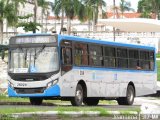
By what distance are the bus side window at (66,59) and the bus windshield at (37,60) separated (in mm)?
309

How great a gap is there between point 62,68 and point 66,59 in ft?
1.33

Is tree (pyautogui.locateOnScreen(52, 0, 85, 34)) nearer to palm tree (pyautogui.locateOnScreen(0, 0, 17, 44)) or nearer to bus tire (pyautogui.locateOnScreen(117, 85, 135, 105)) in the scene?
palm tree (pyautogui.locateOnScreen(0, 0, 17, 44))

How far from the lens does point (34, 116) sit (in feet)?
52.2

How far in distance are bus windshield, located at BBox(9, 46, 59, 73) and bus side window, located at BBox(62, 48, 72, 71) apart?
1.01ft

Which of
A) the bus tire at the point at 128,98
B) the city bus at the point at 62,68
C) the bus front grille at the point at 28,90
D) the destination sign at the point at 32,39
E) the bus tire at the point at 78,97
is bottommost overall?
the bus tire at the point at 128,98

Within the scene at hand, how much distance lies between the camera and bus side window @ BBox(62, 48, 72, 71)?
23.6 m

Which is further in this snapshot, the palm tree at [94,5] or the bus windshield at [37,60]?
the palm tree at [94,5]

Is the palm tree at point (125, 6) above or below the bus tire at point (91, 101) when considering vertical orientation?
above

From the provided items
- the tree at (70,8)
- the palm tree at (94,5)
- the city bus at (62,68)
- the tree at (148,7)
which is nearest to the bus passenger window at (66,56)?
the city bus at (62,68)

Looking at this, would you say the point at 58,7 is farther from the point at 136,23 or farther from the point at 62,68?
the point at 62,68

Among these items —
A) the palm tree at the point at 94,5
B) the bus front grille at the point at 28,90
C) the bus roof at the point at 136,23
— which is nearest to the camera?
the bus front grille at the point at 28,90

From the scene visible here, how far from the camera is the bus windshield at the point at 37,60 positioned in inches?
924

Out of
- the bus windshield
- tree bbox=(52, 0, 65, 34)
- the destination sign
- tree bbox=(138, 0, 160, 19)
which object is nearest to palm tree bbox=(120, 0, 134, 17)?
tree bbox=(138, 0, 160, 19)

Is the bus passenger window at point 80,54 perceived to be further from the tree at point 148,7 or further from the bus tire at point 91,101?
the tree at point 148,7
